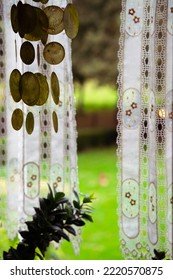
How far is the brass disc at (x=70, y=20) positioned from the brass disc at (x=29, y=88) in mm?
95

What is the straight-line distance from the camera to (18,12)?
2.40 feet

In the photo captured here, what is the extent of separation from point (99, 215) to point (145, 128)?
323 cm

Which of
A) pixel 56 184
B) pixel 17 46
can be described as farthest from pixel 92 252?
pixel 17 46

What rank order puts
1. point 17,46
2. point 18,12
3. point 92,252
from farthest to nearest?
1. point 92,252
2. point 17,46
3. point 18,12

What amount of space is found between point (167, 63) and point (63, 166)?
12.2 inches

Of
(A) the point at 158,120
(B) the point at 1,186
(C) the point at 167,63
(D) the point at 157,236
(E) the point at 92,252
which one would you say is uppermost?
(C) the point at 167,63

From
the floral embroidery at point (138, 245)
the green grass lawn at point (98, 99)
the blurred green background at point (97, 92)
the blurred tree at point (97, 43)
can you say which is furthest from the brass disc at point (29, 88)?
the green grass lawn at point (98, 99)

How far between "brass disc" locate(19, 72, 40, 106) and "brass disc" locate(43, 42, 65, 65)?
0.05 meters

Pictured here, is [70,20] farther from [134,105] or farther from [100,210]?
[100,210]

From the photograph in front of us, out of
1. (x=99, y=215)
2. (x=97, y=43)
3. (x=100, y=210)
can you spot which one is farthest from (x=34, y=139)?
(x=97, y=43)

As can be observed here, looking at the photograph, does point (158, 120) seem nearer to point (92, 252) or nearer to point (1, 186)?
point (1, 186)

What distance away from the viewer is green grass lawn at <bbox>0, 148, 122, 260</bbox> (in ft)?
10.4

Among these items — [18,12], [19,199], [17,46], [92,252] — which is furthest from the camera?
[92,252]

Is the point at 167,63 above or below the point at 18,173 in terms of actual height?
above
